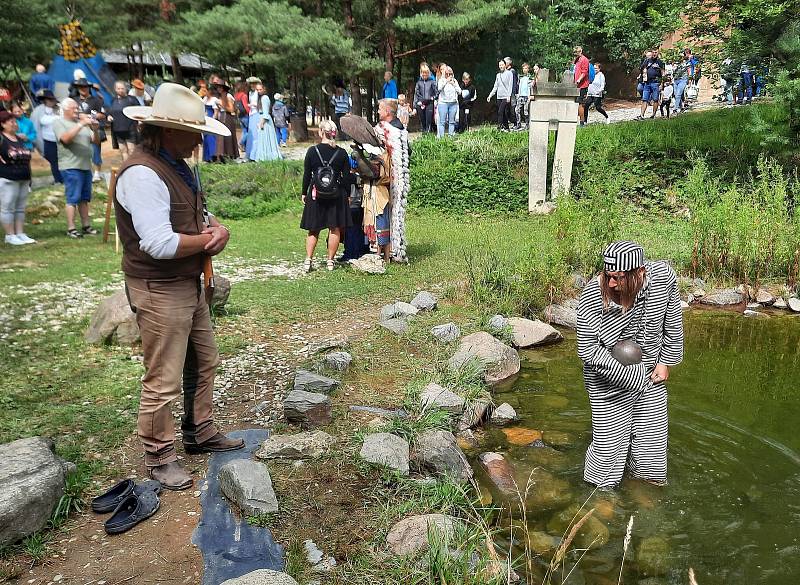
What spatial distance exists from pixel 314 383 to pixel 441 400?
0.96m

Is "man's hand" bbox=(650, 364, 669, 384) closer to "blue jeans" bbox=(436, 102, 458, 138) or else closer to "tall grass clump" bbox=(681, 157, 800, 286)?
"tall grass clump" bbox=(681, 157, 800, 286)

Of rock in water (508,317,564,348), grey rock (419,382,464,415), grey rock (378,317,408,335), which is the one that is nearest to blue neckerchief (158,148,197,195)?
grey rock (419,382,464,415)

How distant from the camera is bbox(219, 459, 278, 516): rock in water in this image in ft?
11.4

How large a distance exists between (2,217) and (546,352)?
7.95m

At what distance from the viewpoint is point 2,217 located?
9547 millimetres

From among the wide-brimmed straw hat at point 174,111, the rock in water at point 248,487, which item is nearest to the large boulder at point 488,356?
the rock in water at point 248,487

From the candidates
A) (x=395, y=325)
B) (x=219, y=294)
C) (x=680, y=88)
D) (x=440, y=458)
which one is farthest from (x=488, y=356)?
(x=680, y=88)

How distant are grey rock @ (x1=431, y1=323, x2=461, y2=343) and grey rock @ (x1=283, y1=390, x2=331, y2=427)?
182 centimetres

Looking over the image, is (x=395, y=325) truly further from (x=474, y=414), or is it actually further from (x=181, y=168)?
(x=181, y=168)

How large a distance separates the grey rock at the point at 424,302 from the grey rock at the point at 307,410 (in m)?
2.57

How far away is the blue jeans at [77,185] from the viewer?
9.77m

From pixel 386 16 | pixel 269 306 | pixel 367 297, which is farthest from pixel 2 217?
pixel 386 16

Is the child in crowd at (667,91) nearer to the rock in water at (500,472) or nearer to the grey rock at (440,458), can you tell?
the rock in water at (500,472)

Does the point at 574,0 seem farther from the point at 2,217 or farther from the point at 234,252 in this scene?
the point at 2,217
